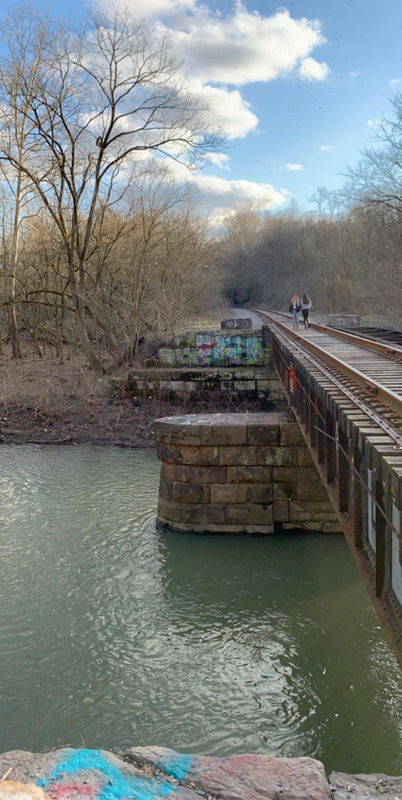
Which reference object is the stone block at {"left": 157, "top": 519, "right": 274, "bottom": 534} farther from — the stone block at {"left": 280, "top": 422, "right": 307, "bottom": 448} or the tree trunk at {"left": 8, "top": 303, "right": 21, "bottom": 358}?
the tree trunk at {"left": 8, "top": 303, "right": 21, "bottom": 358}

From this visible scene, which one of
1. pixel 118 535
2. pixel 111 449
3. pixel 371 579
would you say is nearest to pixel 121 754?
pixel 371 579

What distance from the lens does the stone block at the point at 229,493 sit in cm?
1105

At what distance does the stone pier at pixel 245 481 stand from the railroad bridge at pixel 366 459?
3.62ft

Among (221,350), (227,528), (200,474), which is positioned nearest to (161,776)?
(227,528)

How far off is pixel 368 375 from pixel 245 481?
11.8 ft

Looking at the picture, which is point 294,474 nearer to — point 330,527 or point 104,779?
point 330,527

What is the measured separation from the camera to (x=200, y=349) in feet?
83.6

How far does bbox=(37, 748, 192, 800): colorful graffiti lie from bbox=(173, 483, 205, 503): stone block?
7477 millimetres

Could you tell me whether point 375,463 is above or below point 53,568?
above

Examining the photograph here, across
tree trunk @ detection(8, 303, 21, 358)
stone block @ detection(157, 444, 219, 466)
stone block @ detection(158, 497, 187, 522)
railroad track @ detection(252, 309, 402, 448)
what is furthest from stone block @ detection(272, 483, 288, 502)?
tree trunk @ detection(8, 303, 21, 358)

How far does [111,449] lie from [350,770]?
13307 mm

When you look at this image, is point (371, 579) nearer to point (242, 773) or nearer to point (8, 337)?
point (242, 773)

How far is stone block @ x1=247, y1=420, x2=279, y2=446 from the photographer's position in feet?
36.2

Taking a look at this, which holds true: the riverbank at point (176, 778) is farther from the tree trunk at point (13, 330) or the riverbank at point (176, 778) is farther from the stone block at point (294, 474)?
the tree trunk at point (13, 330)
